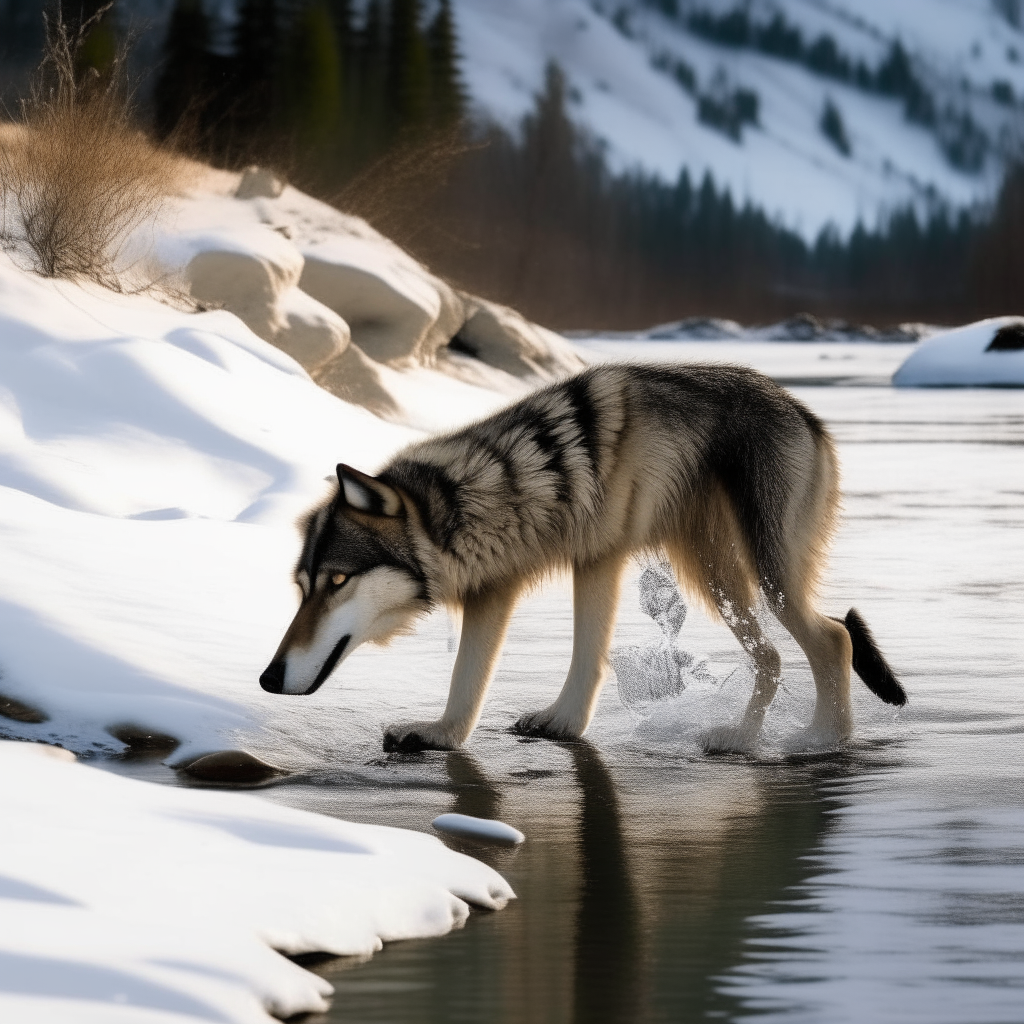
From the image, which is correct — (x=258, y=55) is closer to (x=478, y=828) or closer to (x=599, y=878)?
(x=478, y=828)

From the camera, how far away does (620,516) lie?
233 inches

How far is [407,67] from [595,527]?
150ft

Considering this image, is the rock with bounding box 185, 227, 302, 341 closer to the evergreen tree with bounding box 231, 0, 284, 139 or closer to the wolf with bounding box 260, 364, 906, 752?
the wolf with bounding box 260, 364, 906, 752

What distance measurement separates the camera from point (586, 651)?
19.8ft

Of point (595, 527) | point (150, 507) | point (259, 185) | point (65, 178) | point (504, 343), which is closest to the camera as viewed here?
point (595, 527)

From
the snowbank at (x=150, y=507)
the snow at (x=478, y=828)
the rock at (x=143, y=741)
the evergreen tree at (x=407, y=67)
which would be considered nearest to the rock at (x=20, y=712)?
the snowbank at (x=150, y=507)

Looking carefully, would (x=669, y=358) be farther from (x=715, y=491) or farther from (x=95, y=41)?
(x=95, y=41)

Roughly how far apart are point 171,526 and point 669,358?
3.03 metres

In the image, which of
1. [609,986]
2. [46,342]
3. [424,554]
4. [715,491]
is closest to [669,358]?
[715,491]

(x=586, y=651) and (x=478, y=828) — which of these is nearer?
(x=478, y=828)

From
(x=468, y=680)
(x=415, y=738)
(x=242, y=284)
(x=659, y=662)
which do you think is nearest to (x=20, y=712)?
(x=415, y=738)

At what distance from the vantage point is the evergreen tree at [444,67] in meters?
49.9

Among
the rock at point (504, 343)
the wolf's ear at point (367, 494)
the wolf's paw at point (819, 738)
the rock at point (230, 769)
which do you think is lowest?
the rock at point (504, 343)

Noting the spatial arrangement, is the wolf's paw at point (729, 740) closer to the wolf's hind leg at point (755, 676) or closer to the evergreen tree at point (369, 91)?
the wolf's hind leg at point (755, 676)
